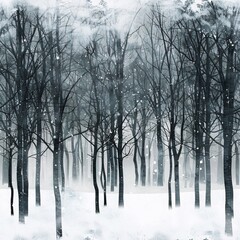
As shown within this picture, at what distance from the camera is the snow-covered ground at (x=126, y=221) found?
48.2ft

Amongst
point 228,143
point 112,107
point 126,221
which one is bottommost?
point 126,221

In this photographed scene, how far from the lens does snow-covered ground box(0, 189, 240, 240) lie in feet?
48.2

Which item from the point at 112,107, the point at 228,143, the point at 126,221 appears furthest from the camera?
the point at 112,107

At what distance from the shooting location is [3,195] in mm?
22016

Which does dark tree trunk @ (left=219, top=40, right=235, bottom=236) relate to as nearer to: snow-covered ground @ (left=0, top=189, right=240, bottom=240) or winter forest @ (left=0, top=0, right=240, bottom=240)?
winter forest @ (left=0, top=0, right=240, bottom=240)

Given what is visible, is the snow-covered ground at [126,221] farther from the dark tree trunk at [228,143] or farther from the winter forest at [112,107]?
the dark tree trunk at [228,143]

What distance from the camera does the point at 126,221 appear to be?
16.7 meters

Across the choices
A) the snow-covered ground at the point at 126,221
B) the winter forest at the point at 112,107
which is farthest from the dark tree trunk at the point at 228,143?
the snow-covered ground at the point at 126,221

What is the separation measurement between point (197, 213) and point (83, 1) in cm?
1084

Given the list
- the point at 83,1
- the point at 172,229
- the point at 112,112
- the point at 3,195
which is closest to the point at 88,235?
the point at 172,229

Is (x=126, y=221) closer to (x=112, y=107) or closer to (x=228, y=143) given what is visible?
(x=228, y=143)

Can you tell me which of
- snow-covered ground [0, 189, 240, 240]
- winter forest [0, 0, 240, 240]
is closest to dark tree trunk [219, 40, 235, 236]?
winter forest [0, 0, 240, 240]

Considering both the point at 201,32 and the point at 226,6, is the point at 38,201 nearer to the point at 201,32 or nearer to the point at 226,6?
the point at 201,32

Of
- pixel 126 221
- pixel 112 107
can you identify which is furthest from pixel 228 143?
pixel 112 107
